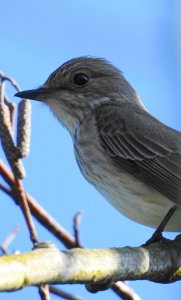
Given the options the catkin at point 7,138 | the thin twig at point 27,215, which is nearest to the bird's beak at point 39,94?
the catkin at point 7,138

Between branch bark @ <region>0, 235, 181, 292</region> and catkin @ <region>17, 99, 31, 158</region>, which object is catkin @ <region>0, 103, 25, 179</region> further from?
branch bark @ <region>0, 235, 181, 292</region>

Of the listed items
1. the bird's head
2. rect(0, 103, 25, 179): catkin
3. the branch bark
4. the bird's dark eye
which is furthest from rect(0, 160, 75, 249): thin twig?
the bird's dark eye

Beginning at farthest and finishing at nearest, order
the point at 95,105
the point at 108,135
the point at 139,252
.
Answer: the point at 95,105 < the point at 108,135 < the point at 139,252

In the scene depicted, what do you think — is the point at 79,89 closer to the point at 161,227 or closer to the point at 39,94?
the point at 39,94

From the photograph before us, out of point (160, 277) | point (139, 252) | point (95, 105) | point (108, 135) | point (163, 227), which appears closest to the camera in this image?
point (139, 252)

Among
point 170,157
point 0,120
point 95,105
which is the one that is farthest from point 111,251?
point 95,105

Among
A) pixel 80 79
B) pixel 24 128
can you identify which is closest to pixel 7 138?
pixel 24 128

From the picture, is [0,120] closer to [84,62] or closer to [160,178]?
[160,178]
